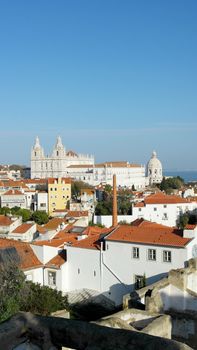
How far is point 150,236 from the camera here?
64.5 feet

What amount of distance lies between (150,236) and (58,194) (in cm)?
5939

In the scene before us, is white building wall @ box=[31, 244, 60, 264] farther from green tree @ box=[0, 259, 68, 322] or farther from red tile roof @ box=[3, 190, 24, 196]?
red tile roof @ box=[3, 190, 24, 196]

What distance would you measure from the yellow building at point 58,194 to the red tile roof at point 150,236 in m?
56.5

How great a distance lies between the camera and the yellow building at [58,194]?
3049 inches

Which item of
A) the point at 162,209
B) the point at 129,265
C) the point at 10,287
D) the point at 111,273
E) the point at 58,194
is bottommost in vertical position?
the point at 111,273

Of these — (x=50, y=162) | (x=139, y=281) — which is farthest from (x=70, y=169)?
(x=139, y=281)

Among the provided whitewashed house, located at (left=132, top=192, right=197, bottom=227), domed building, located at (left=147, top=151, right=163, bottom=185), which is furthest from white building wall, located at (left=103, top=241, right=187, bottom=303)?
domed building, located at (left=147, top=151, right=163, bottom=185)

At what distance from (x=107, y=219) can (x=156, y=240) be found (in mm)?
37344

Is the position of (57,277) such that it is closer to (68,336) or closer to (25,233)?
(68,336)

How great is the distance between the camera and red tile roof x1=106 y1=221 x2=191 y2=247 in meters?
18.8

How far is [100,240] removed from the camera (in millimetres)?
21656

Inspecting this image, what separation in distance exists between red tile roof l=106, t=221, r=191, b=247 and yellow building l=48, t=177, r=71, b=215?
56491mm

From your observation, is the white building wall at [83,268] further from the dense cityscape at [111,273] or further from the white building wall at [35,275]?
the white building wall at [35,275]

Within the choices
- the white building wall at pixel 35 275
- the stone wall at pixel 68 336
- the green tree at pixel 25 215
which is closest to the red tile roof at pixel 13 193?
the green tree at pixel 25 215
